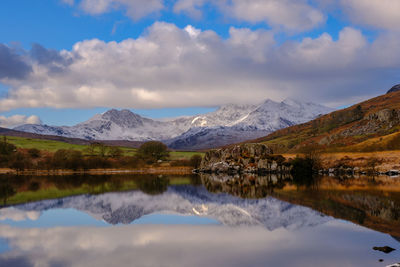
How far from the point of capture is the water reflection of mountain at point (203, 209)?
96.0 feet

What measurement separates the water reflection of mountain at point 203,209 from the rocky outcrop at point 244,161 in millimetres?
70257

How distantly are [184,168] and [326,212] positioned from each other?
114026 millimetres

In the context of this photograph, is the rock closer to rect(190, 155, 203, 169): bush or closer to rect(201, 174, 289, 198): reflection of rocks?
rect(201, 174, 289, 198): reflection of rocks

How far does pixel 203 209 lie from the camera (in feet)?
122

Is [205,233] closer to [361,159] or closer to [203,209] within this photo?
[203,209]

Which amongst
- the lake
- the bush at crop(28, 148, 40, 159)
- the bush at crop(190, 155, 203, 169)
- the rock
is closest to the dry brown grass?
the bush at crop(190, 155, 203, 169)

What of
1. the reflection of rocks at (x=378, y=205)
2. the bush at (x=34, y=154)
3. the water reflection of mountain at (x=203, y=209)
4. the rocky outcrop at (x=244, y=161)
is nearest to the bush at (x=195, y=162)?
the rocky outcrop at (x=244, y=161)

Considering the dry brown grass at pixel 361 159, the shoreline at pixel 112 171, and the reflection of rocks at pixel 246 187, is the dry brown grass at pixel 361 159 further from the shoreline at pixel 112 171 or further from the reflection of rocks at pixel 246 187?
the shoreline at pixel 112 171

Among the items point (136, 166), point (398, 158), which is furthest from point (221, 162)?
point (398, 158)

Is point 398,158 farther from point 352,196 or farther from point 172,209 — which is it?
point 172,209

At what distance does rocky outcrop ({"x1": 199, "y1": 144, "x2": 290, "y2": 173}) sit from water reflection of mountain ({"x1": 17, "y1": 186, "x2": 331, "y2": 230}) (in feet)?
231

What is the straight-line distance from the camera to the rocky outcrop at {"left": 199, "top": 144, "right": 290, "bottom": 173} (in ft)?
374

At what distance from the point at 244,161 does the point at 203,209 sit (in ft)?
280

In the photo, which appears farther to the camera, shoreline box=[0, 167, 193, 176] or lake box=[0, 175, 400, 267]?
shoreline box=[0, 167, 193, 176]
